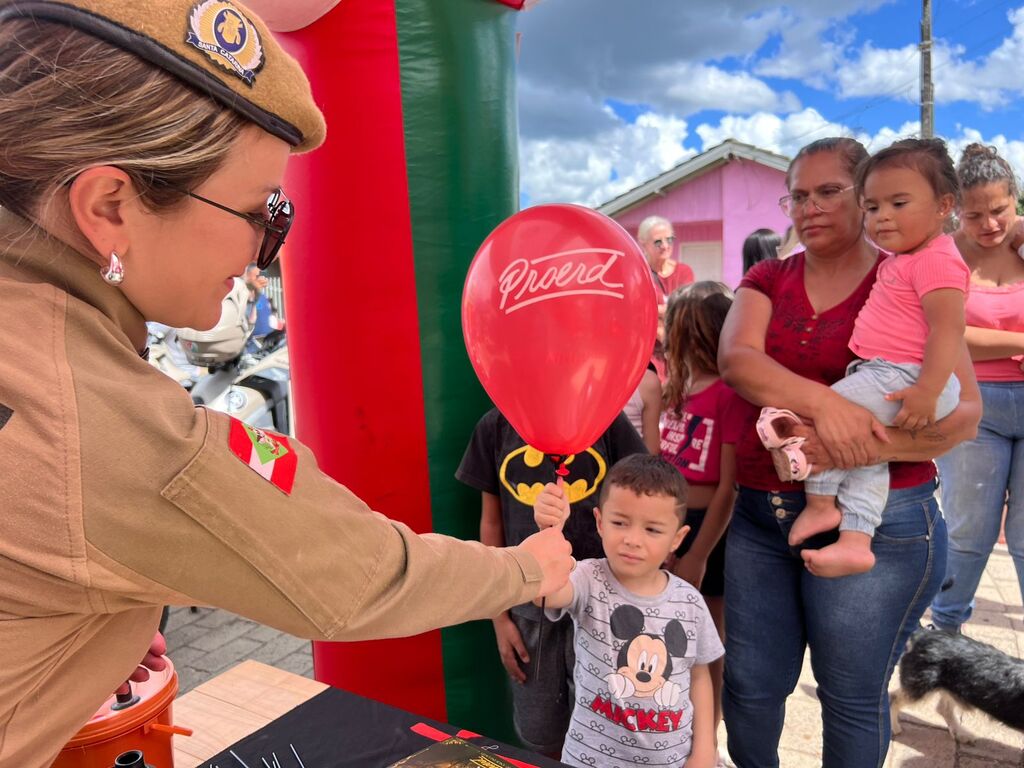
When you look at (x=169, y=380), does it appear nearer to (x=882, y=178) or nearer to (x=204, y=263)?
(x=204, y=263)

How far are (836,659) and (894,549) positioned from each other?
313 mm

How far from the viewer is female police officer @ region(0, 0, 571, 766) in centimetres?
76

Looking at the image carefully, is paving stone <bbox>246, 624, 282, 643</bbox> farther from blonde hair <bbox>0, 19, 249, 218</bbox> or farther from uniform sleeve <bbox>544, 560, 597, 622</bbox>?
blonde hair <bbox>0, 19, 249, 218</bbox>

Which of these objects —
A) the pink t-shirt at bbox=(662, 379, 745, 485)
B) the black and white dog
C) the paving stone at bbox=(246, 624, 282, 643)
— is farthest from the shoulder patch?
the paving stone at bbox=(246, 624, 282, 643)

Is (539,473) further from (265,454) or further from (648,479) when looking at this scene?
(265,454)

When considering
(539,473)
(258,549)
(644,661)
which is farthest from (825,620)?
(258,549)

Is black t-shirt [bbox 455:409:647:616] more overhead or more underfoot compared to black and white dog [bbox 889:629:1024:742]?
more overhead

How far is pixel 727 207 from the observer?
15930 millimetres

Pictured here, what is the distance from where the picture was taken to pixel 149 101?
81 cm

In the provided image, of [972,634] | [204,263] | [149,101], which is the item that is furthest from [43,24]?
[972,634]

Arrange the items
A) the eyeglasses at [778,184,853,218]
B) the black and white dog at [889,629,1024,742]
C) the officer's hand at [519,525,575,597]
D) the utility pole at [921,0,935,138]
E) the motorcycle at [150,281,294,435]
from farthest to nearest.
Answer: the utility pole at [921,0,935,138] → the motorcycle at [150,281,294,435] → the black and white dog at [889,629,1024,742] → the eyeglasses at [778,184,853,218] → the officer's hand at [519,525,575,597]

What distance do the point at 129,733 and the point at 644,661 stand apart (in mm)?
1093

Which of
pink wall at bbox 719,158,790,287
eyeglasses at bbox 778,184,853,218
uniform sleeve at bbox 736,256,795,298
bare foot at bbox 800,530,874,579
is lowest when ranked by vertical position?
bare foot at bbox 800,530,874,579

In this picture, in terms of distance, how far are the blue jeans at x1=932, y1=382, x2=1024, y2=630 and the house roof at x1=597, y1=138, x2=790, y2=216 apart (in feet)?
41.5
